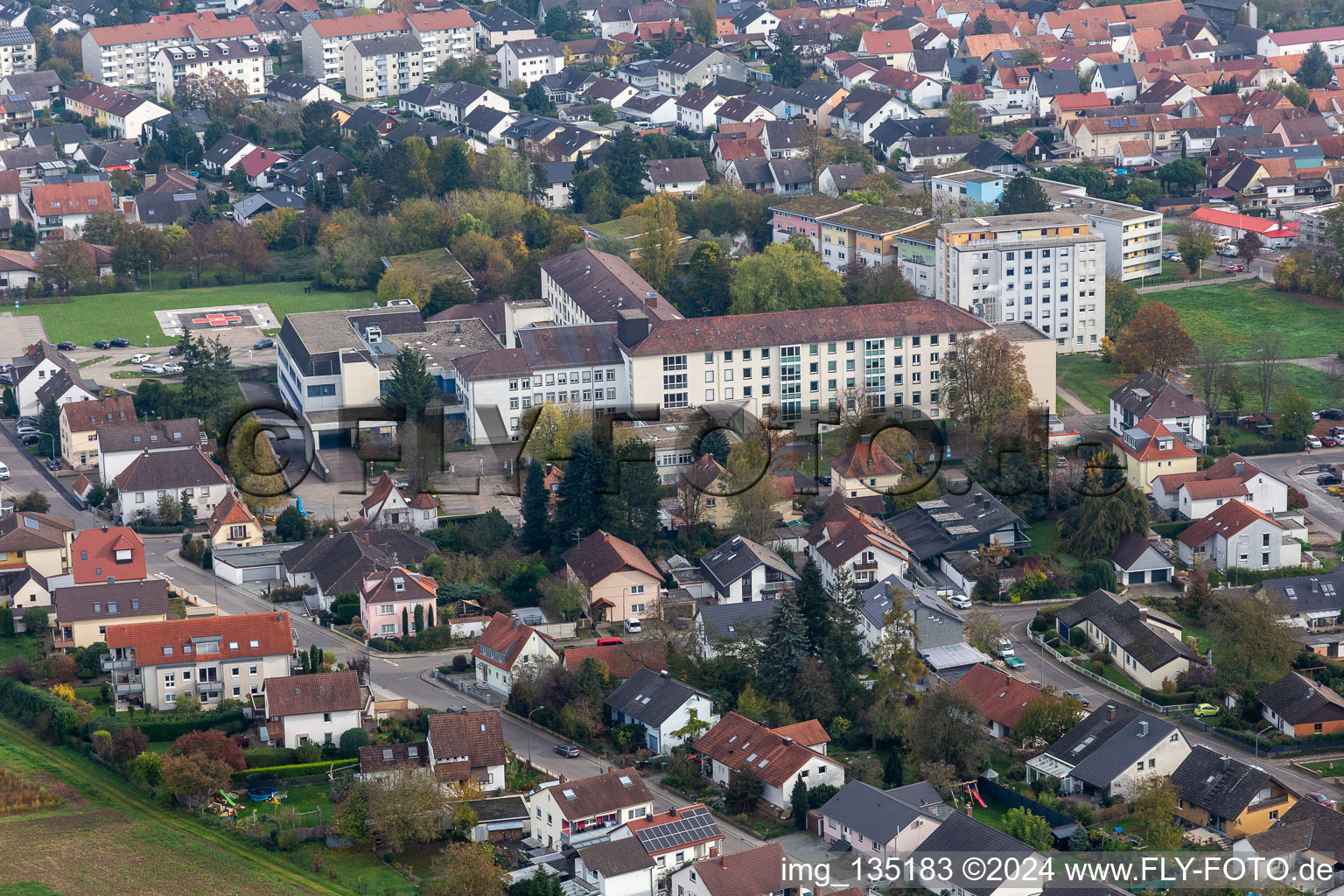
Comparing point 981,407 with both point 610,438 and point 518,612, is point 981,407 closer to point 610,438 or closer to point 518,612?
point 610,438

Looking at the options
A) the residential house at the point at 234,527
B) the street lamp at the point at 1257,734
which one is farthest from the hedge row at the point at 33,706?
the street lamp at the point at 1257,734

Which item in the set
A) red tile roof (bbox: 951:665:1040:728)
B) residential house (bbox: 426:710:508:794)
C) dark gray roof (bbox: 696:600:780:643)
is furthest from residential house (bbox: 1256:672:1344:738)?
residential house (bbox: 426:710:508:794)

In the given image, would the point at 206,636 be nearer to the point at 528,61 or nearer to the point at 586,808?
the point at 586,808

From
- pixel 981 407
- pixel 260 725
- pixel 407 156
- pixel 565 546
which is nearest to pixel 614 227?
pixel 407 156

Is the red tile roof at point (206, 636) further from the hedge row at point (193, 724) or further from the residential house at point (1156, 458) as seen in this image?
the residential house at point (1156, 458)

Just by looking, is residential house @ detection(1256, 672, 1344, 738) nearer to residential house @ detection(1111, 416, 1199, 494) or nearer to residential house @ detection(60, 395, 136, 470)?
residential house @ detection(1111, 416, 1199, 494)
